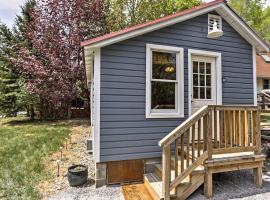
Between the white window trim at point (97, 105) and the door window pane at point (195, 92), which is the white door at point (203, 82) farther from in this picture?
the white window trim at point (97, 105)

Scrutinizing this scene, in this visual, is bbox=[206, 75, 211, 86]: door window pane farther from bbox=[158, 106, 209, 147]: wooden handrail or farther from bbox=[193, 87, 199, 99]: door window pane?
bbox=[158, 106, 209, 147]: wooden handrail

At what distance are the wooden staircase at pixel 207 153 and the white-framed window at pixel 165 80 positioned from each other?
1035 millimetres

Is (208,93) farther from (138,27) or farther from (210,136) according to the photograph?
(138,27)

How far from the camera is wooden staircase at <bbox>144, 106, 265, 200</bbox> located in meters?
3.49

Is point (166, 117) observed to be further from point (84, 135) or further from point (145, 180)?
point (84, 135)

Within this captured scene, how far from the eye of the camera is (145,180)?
170 inches

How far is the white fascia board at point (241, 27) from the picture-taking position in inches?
207

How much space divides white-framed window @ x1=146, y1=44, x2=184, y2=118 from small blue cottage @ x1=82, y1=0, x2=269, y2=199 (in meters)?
0.02

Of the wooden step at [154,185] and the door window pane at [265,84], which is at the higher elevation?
the door window pane at [265,84]

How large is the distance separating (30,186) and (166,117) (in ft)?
10.3

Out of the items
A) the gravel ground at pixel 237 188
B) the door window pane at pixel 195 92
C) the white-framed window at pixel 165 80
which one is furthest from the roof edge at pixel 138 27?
the gravel ground at pixel 237 188

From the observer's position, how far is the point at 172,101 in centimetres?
500

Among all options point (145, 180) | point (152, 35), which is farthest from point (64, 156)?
point (152, 35)

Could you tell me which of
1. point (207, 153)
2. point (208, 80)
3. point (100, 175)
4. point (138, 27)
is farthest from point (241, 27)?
point (100, 175)
